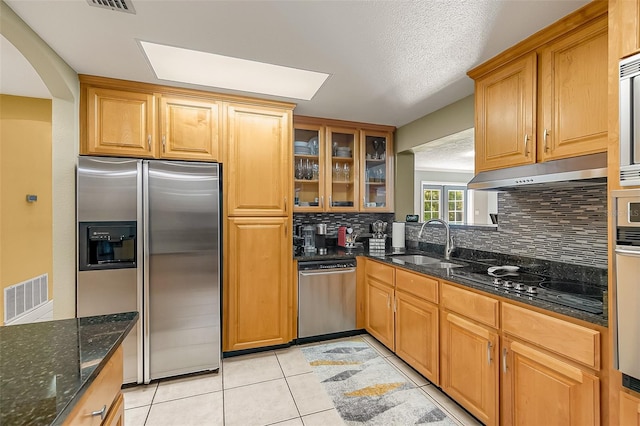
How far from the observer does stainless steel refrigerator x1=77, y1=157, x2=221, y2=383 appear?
2.14 m

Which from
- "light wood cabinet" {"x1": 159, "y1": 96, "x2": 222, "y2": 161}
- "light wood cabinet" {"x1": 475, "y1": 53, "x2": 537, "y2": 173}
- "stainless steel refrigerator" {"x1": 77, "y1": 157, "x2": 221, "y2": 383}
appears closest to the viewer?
Result: "light wood cabinet" {"x1": 475, "y1": 53, "x2": 537, "y2": 173}

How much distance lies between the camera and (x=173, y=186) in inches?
91.1

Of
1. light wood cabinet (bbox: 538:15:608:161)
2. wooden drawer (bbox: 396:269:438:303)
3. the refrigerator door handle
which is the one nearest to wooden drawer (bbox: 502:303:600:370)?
wooden drawer (bbox: 396:269:438:303)

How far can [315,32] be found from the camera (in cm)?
169

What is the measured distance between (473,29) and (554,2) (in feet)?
1.17

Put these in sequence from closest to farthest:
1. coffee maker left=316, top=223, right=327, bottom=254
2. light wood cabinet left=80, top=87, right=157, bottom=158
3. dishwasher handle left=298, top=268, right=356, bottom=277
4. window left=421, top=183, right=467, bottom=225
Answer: light wood cabinet left=80, top=87, right=157, bottom=158 → dishwasher handle left=298, top=268, right=356, bottom=277 → coffee maker left=316, top=223, right=327, bottom=254 → window left=421, top=183, right=467, bottom=225

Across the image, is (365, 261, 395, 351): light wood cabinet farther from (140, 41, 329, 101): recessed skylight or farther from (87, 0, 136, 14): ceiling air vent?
(87, 0, 136, 14): ceiling air vent

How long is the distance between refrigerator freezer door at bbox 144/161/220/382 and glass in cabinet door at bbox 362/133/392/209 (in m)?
1.85

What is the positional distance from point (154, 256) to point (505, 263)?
2.73m

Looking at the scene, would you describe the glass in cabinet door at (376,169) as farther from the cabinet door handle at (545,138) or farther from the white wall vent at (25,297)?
the white wall vent at (25,297)

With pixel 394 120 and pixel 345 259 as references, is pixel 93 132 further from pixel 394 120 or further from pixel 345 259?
pixel 394 120

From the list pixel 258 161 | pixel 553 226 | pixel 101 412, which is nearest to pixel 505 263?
pixel 553 226

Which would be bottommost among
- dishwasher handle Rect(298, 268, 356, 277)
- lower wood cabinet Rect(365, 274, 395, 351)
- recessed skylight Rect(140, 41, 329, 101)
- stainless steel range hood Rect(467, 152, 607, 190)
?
lower wood cabinet Rect(365, 274, 395, 351)

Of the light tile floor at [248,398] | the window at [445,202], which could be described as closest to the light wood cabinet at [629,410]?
the light tile floor at [248,398]
